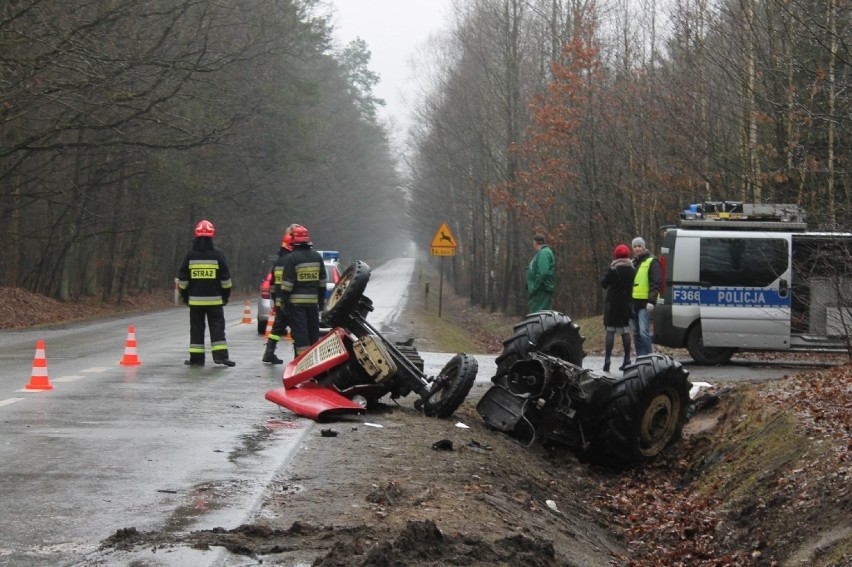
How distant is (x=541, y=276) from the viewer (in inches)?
749

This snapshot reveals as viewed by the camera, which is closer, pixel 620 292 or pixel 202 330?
pixel 202 330

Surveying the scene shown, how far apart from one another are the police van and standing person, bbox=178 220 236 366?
25.2ft

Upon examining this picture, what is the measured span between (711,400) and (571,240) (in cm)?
2628

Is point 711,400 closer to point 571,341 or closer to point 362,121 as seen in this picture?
point 571,341

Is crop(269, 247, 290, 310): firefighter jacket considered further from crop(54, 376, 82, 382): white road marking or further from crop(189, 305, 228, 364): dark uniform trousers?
crop(54, 376, 82, 382): white road marking

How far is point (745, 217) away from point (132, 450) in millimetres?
13206

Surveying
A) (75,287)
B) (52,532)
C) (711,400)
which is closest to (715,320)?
(711,400)

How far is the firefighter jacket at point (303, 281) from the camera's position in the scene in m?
15.4

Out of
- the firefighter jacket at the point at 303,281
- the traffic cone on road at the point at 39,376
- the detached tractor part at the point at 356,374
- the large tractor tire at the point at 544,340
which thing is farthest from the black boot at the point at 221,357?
the large tractor tire at the point at 544,340

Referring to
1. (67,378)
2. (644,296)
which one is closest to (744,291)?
(644,296)

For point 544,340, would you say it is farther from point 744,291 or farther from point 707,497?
point 744,291

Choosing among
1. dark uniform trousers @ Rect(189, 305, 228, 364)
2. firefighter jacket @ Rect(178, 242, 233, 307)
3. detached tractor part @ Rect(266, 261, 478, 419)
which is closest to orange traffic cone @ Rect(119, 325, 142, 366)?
dark uniform trousers @ Rect(189, 305, 228, 364)

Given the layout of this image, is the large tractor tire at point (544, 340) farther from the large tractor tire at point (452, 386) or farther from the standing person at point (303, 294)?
the standing person at point (303, 294)

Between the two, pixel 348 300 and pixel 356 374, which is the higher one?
pixel 348 300
